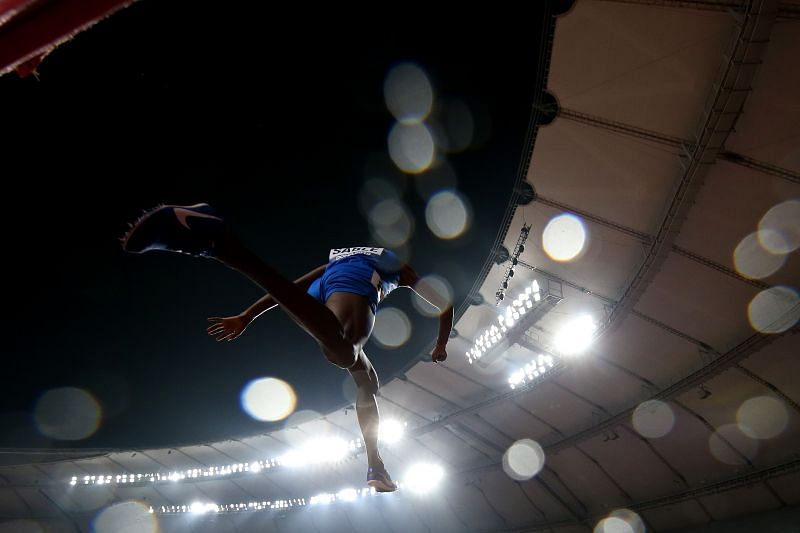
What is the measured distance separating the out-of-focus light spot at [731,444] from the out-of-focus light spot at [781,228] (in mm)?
5318

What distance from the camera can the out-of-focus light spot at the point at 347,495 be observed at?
20.0m

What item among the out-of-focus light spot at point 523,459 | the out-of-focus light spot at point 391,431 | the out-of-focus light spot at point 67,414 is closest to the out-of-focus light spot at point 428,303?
the out-of-focus light spot at point 67,414

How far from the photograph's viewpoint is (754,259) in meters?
6.92

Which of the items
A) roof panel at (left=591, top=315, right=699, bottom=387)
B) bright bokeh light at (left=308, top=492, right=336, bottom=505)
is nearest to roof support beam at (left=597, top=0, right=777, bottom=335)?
roof panel at (left=591, top=315, right=699, bottom=387)

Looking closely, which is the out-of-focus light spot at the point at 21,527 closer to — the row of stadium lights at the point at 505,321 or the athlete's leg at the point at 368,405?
the row of stadium lights at the point at 505,321

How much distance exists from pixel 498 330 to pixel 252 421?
7.69 m

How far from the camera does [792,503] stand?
383 inches

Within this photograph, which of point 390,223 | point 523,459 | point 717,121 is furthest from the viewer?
point 523,459

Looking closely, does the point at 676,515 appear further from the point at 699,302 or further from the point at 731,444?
the point at 699,302

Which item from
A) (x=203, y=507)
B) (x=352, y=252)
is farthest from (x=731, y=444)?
(x=203, y=507)

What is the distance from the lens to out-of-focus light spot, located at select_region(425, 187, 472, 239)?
6.61 m

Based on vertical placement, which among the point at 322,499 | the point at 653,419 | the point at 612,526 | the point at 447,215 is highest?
the point at 447,215

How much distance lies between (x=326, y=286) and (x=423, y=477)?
55.1 feet

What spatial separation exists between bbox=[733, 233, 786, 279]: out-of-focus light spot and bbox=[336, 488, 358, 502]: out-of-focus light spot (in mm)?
19170
